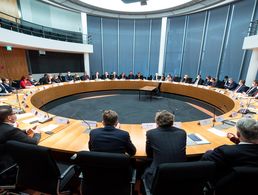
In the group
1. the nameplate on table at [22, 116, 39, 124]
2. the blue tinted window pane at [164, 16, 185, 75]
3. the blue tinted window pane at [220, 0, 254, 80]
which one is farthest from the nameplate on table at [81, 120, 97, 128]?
the blue tinted window pane at [164, 16, 185, 75]

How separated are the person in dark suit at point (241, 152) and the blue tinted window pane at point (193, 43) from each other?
875 cm

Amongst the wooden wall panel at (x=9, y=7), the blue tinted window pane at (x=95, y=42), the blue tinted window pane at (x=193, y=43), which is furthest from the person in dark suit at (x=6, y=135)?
the blue tinted window pane at (x=95, y=42)

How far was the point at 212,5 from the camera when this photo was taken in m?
7.98

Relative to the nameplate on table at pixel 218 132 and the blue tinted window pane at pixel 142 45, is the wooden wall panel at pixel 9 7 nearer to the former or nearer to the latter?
the blue tinted window pane at pixel 142 45

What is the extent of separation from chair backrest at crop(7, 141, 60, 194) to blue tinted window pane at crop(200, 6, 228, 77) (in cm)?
906

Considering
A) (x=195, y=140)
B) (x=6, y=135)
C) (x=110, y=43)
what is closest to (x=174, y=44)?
(x=110, y=43)

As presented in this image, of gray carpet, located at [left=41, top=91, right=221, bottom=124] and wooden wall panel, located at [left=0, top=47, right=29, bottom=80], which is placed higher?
wooden wall panel, located at [left=0, top=47, right=29, bottom=80]

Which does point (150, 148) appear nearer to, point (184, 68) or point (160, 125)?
point (160, 125)

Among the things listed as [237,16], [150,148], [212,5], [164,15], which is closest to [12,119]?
[150,148]

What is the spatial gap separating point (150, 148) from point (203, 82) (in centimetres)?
713

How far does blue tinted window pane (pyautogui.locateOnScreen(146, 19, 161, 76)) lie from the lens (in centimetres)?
1035

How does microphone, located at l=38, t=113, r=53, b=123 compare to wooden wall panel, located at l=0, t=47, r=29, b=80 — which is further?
wooden wall panel, located at l=0, t=47, r=29, b=80

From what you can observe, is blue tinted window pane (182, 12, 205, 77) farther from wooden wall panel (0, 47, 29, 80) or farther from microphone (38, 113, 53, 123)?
wooden wall panel (0, 47, 29, 80)

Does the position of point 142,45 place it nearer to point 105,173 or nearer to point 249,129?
point 249,129
